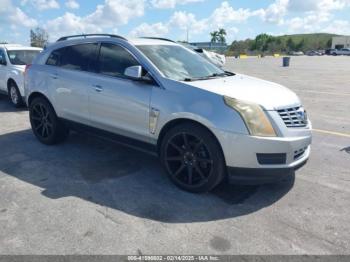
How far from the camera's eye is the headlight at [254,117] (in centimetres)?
353

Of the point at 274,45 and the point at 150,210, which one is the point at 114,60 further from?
the point at 274,45

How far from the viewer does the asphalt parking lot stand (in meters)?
3.02

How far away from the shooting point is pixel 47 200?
3855 millimetres

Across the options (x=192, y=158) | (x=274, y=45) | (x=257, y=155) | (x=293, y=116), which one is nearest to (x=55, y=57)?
(x=192, y=158)

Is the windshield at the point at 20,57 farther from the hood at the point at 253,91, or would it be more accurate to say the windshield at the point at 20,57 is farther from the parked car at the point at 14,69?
the hood at the point at 253,91

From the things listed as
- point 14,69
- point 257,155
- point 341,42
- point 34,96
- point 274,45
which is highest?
point 341,42

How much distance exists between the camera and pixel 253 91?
155 inches

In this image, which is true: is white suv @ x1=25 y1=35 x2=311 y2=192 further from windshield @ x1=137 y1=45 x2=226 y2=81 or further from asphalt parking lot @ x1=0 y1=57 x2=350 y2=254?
asphalt parking lot @ x1=0 y1=57 x2=350 y2=254

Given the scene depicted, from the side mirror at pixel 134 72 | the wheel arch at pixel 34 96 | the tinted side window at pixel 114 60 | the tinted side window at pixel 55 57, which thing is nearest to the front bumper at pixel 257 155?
the side mirror at pixel 134 72

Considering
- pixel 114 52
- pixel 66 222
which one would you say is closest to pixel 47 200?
pixel 66 222

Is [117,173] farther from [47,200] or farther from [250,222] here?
[250,222]

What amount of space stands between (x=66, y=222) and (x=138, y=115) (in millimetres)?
1553

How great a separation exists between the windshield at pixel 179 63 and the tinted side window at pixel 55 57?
177cm

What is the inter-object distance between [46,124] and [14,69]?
418cm
